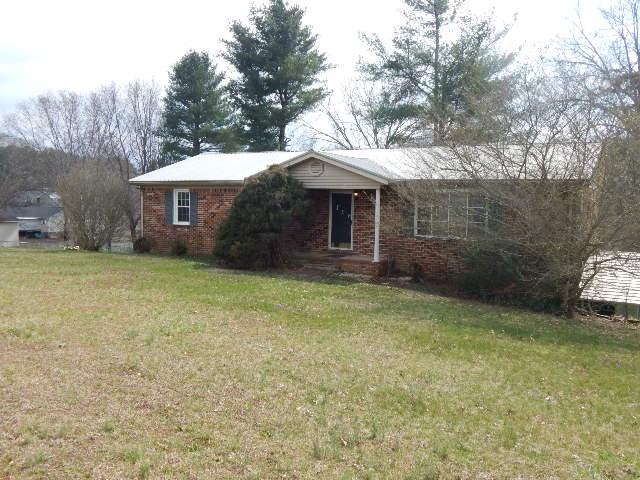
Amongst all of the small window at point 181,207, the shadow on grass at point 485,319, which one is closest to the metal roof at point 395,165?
the small window at point 181,207

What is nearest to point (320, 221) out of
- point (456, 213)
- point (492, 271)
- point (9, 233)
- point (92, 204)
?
point (456, 213)

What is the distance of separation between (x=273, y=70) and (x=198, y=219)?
1486 centimetres

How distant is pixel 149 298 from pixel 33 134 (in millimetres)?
43324

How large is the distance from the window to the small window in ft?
30.8

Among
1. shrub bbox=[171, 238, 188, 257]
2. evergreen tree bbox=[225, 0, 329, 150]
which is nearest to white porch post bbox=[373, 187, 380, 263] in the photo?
shrub bbox=[171, 238, 188, 257]

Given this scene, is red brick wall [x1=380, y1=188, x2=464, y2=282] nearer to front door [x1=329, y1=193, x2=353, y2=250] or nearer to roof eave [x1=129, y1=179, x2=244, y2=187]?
front door [x1=329, y1=193, x2=353, y2=250]

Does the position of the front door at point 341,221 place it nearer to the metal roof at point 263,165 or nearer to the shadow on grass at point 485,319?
the metal roof at point 263,165

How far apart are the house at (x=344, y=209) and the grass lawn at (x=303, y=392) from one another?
12.7 feet

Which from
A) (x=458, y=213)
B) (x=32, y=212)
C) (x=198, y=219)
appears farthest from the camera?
(x=32, y=212)

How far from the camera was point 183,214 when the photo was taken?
2064 cm

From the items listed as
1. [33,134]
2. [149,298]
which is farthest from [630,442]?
[33,134]

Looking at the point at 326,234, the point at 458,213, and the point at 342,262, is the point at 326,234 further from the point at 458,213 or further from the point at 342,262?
the point at 458,213

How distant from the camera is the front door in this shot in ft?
59.2

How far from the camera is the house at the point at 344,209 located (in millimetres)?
14438
